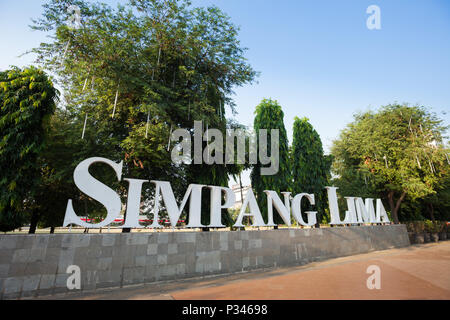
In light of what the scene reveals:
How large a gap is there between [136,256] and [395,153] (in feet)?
78.6

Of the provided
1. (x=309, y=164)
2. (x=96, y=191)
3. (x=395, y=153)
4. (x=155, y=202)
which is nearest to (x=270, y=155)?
(x=309, y=164)

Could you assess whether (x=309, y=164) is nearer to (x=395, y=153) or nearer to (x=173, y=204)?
(x=395, y=153)

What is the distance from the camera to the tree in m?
19.9

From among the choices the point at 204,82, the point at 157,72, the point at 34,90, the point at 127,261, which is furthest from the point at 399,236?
the point at 34,90

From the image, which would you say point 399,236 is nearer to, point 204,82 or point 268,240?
point 268,240

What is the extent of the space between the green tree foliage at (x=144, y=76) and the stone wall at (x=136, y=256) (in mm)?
4573

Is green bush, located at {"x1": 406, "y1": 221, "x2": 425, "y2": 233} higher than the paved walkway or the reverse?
higher

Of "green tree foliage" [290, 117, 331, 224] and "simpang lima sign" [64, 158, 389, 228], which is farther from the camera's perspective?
"green tree foliage" [290, 117, 331, 224]

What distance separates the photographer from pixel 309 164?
1639 centimetres

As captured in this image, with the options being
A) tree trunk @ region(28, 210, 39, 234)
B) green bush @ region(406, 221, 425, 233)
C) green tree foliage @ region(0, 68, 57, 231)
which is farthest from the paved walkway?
green bush @ region(406, 221, 425, 233)

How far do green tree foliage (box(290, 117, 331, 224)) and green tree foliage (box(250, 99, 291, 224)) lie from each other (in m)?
2.03

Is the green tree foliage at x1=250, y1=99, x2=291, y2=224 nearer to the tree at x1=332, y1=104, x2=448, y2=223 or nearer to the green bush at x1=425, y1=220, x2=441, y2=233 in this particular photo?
the tree at x1=332, y1=104, x2=448, y2=223

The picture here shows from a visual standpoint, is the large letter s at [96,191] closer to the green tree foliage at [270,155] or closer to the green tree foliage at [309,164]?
the green tree foliage at [270,155]
